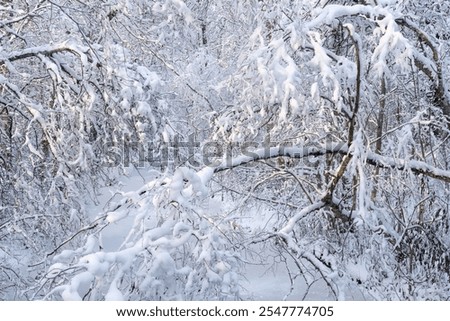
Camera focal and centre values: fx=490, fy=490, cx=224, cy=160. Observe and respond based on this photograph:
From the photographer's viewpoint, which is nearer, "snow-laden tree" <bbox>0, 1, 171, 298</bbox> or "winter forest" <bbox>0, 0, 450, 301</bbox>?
"winter forest" <bbox>0, 0, 450, 301</bbox>

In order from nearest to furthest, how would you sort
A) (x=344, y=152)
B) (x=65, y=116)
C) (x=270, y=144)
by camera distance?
(x=344, y=152) → (x=65, y=116) → (x=270, y=144)

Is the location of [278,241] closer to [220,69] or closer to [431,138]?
[431,138]

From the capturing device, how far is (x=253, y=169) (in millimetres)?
6340

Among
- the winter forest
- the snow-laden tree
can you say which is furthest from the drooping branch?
the snow-laden tree

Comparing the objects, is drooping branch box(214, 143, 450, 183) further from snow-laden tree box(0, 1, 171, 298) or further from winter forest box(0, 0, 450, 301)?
snow-laden tree box(0, 1, 171, 298)

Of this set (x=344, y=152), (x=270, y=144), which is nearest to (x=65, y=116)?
(x=270, y=144)

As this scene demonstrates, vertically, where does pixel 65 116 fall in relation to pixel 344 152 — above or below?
above

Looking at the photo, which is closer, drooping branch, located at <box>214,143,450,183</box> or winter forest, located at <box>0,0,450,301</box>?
winter forest, located at <box>0,0,450,301</box>

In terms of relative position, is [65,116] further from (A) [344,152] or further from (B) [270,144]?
(A) [344,152]

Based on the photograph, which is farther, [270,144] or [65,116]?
[270,144]

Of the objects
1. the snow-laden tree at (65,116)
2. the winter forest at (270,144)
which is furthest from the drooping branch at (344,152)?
the snow-laden tree at (65,116)

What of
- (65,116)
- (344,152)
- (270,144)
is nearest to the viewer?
(344,152)

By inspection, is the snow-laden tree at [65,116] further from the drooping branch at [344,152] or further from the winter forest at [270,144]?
the drooping branch at [344,152]

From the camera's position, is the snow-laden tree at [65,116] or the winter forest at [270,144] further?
the snow-laden tree at [65,116]
